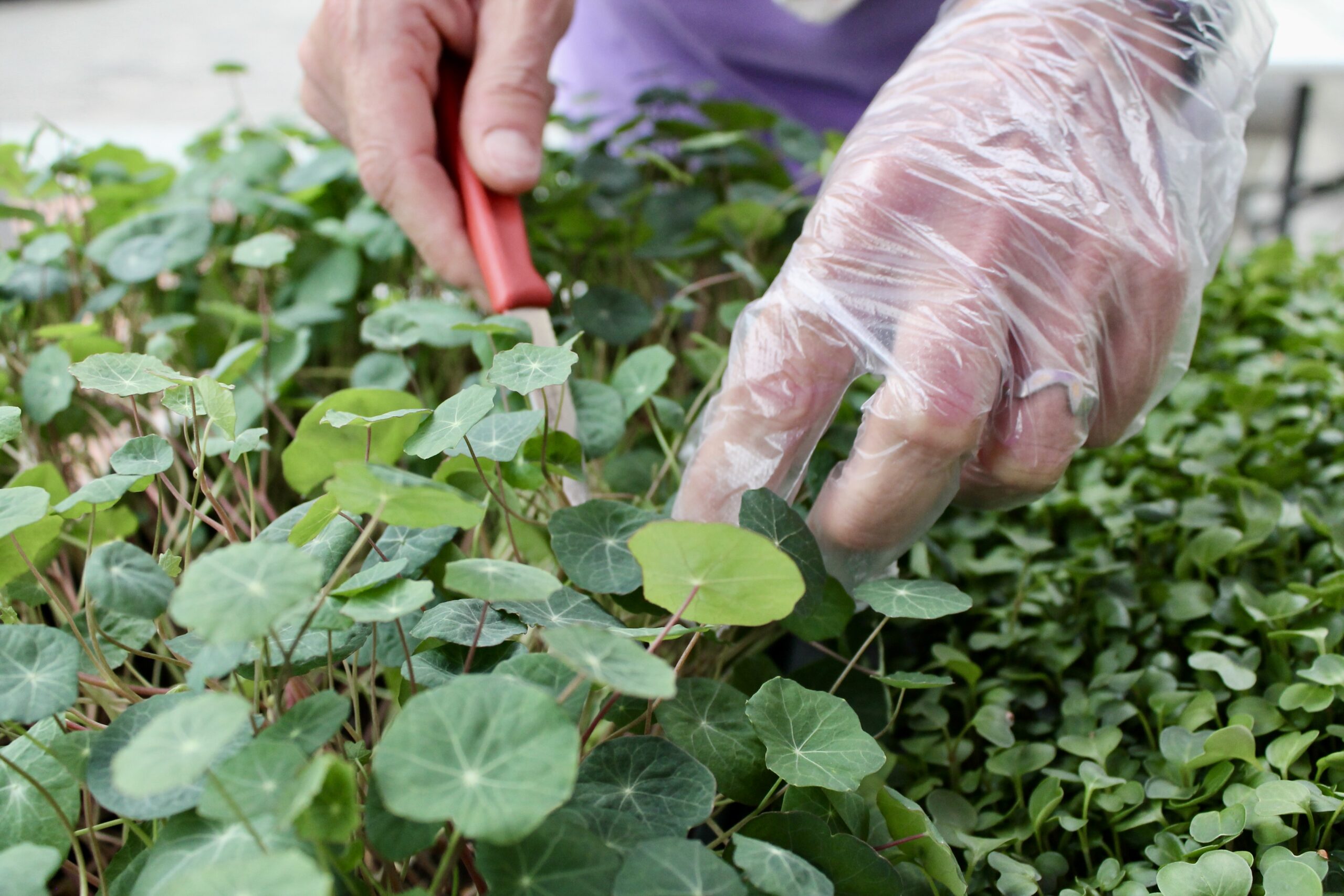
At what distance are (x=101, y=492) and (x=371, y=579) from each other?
181 mm

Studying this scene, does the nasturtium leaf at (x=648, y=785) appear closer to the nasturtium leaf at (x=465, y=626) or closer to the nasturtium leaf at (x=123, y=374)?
the nasturtium leaf at (x=465, y=626)

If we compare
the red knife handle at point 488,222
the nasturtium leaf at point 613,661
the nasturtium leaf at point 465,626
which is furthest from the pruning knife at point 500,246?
the nasturtium leaf at point 613,661

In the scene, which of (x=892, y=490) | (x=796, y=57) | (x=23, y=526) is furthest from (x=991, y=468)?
(x=796, y=57)

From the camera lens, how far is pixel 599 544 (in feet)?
1.95

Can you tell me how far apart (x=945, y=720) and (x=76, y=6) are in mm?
6017

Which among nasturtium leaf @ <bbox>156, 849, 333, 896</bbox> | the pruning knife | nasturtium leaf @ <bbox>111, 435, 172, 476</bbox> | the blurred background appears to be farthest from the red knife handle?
the blurred background

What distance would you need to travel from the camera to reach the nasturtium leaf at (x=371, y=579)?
1.43 ft

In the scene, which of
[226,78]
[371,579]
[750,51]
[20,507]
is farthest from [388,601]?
[226,78]

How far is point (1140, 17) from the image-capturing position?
0.73 m

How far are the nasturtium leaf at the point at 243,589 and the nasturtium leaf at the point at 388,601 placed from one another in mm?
34

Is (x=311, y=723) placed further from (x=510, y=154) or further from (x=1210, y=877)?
(x=510, y=154)

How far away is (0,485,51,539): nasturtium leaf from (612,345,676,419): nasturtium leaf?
38 centimetres

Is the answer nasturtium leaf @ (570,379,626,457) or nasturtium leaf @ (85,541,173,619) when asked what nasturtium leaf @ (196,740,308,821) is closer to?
nasturtium leaf @ (85,541,173,619)

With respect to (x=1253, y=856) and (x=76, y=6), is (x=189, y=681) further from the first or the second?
(x=76, y=6)
